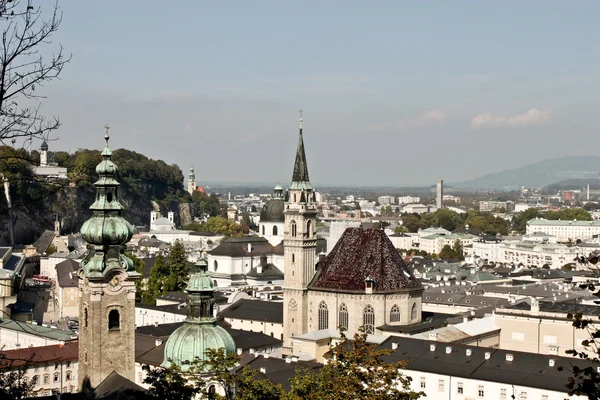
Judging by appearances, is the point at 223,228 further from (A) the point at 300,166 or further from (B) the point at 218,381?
(B) the point at 218,381

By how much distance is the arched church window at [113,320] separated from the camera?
32.9 m

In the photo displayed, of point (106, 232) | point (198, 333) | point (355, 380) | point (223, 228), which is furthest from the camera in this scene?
point (223, 228)

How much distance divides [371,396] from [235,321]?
44.6 metres

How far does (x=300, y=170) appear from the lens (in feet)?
206

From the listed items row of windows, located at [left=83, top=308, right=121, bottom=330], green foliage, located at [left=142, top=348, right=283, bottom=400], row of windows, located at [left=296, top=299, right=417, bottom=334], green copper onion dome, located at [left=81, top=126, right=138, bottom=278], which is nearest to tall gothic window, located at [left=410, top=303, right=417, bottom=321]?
row of windows, located at [left=296, top=299, right=417, bottom=334]

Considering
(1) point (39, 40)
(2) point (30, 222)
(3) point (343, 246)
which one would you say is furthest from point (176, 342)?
(2) point (30, 222)

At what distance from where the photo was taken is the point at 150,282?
80.4 metres

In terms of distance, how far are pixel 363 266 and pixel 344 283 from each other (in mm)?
1657

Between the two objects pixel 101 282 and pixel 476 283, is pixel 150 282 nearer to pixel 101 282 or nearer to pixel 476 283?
pixel 476 283

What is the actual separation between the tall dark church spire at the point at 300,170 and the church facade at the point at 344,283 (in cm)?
57

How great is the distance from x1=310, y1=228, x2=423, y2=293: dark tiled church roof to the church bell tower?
973 mm

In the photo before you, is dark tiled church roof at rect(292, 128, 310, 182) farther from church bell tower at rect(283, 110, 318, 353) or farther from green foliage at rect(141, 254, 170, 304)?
green foliage at rect(141, 254, 170, 304)

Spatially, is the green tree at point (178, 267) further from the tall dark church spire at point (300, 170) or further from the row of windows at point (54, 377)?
the row of windows at point (54, 377)

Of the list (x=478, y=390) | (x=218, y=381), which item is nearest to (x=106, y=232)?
(x=218, y=381)
